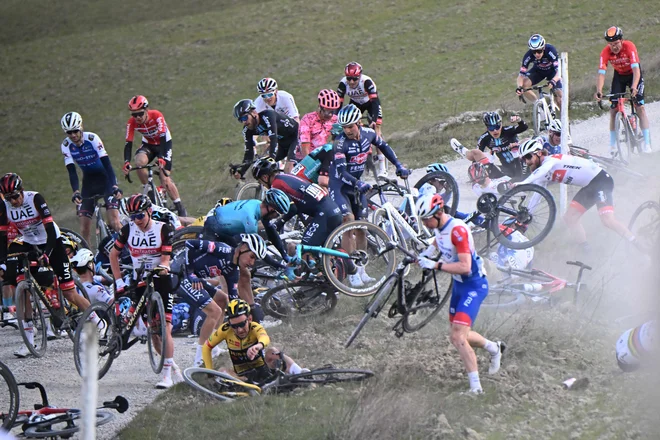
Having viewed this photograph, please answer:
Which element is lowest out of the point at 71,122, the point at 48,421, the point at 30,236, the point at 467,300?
the point at 48,421

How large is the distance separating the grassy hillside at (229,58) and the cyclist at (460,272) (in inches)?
641

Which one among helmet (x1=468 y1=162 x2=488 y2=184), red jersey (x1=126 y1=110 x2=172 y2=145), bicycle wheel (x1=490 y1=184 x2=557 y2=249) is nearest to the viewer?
bicycle wheel (x1=490 y1=184 x2=557 y2=249)

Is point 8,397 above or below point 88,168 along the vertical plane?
below

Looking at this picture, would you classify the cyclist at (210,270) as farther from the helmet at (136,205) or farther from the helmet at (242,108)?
the helmet at (242,108)

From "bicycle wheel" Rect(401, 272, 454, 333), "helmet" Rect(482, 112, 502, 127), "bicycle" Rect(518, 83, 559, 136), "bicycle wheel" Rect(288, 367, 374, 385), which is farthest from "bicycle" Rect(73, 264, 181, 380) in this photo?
"bicycle" Rect(518, 83, 559, 136)

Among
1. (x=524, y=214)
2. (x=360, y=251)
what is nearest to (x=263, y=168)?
(x=360, y=251)

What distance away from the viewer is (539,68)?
18.2 metres

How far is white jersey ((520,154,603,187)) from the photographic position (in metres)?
13.5

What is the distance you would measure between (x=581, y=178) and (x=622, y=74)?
4769mm

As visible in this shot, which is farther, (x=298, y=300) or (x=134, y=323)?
(x=298, y=300)

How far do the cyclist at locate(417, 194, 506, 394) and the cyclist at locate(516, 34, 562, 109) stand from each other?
8.57 meters

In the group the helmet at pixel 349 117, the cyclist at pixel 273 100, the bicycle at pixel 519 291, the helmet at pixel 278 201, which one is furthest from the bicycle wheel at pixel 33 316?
the bicycle at pixel 519 291

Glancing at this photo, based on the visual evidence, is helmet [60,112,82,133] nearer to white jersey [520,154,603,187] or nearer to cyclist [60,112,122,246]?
cyclist [60,112,122,246]

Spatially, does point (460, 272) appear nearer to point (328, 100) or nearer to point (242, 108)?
point (328, 100)
